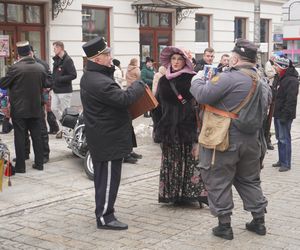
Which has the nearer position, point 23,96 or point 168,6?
point 23,96

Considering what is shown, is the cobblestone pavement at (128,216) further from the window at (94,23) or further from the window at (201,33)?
the window at (201,33)

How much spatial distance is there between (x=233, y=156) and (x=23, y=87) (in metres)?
3.87

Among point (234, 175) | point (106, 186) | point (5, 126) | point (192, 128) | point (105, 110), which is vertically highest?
point (105, 110)

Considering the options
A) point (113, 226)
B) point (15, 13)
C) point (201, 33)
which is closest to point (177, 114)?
point (113, 226)

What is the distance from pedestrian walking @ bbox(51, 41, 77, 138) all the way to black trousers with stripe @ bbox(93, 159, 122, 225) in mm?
5249

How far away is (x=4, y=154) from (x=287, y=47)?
26.5 m

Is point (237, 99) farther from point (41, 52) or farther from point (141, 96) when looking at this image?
point (41, 52)

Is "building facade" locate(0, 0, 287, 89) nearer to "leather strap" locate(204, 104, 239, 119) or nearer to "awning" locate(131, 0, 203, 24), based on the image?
"awning" locate(131, 0, 203, 24)

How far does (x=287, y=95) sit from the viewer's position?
8.12m

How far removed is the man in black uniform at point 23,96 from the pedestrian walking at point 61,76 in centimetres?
258

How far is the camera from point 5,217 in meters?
5.96

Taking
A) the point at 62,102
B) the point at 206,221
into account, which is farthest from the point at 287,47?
the point at 206,221

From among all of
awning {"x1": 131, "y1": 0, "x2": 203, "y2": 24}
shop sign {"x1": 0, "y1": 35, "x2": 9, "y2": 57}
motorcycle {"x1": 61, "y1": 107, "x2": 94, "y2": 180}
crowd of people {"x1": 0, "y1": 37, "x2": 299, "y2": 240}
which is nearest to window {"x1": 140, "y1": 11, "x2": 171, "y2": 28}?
awning {"x1": 131, "y1": 0, "x2": 203, "y2": 24}

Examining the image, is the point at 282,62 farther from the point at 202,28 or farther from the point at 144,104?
the point at 202,28
